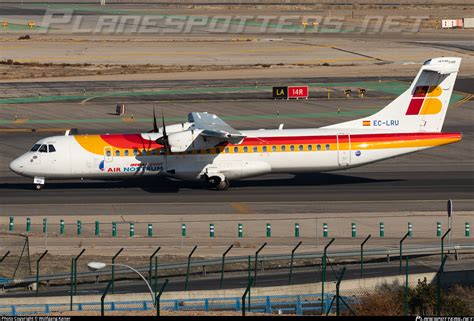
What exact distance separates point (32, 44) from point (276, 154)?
84639 millimetres

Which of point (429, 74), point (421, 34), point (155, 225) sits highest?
point (421, 34)

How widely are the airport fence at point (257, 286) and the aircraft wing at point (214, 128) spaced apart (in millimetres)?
13902

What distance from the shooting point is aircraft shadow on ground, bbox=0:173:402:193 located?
210ft

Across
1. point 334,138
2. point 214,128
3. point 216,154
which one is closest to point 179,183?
point 216,154

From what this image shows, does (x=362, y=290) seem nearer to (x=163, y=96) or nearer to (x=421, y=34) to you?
(x=163, y=96)

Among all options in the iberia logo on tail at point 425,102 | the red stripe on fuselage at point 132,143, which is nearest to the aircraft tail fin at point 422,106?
the iberia logo on tail at point 425,102

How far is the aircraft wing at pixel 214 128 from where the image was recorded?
60.1 meters

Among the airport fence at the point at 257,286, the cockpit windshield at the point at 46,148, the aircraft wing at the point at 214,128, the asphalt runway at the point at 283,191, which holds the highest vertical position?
the aircraft wing at the point at 214,128

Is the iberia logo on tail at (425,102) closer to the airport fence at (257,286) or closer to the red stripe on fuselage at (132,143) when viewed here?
the red stripe on fuselage at (132,143)

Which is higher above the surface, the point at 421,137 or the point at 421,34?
the point at 421,34

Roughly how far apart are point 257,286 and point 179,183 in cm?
2457

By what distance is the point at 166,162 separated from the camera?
202 ft

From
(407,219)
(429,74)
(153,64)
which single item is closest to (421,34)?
(153,64)

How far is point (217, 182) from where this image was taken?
205 feet
